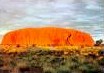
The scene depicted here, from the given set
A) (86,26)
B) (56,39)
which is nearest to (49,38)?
(56,39)

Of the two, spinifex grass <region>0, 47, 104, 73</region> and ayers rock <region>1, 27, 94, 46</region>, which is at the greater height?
ayers rock <region>1, 27, 94, 46</region>

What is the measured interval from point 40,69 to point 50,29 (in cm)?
53

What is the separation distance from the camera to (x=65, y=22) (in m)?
6.11

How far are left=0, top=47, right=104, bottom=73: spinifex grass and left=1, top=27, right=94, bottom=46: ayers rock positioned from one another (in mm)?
74

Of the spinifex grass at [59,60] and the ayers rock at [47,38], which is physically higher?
the ayers rock at [47,38]

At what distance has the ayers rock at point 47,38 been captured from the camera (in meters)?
6.00

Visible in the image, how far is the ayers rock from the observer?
6.00m

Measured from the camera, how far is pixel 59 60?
601cm

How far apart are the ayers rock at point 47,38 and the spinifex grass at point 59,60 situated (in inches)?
2.9

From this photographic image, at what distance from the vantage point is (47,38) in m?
6.02

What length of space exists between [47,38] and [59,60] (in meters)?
0.32

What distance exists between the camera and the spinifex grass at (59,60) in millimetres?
5988

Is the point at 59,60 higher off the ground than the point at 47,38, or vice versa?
the point at 47,38

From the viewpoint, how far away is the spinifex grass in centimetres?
599
